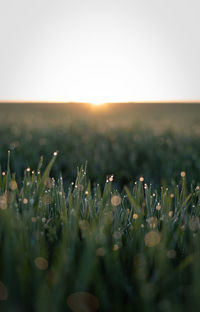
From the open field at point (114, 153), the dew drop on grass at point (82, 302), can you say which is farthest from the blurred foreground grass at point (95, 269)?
the open field at point (114, 153)

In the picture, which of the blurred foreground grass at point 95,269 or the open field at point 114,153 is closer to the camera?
the blurred foreground grass at point 95,269

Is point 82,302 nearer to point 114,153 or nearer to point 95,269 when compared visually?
point 95,269

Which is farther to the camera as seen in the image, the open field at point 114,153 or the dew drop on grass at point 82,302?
the open field at point 114,153

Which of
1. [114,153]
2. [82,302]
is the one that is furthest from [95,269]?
[114,153]

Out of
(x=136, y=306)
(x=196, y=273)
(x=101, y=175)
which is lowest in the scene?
(x=101, y=175)

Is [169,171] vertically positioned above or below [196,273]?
below

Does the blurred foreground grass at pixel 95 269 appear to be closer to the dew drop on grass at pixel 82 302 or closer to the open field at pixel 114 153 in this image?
the dew drop on grass at pixel 82 302

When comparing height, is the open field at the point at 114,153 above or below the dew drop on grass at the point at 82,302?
below

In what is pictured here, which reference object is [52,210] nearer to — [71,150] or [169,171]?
[169,171]

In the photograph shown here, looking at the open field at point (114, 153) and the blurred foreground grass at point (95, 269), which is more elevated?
the blurred foreground grass at point (95, 269)

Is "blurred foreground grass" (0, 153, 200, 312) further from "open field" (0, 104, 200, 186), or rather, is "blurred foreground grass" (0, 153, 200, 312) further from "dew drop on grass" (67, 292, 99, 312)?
"open field" (0, 104, 200, 186)

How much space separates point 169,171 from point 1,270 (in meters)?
3.40

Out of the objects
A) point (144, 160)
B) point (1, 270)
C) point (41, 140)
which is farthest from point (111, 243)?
point (41, 140)

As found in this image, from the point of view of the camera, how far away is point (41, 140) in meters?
5.71
